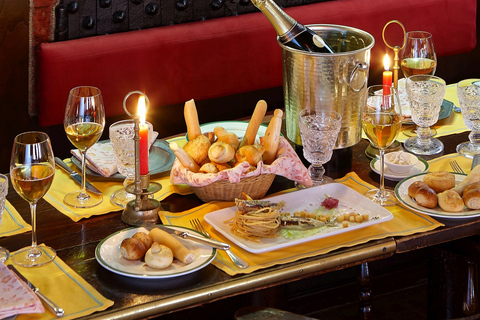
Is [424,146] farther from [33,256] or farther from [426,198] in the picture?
[33,256]

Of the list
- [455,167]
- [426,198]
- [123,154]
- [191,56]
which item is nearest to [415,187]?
[426,198]

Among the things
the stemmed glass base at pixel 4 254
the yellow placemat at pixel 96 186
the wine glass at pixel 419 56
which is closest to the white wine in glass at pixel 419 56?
Answer: the wine glass at pixel 419 56

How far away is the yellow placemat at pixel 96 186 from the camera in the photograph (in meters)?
1.67

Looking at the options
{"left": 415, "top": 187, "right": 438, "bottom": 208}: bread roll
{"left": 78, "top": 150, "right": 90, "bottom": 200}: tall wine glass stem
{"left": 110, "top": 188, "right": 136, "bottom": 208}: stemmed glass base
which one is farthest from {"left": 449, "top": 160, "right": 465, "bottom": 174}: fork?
{"left": 78, "top": 150, "right": 90, "bottom": 200}: tall wine glass stem

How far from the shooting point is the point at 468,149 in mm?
2000

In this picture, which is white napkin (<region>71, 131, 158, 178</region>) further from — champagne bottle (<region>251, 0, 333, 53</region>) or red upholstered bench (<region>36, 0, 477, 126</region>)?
red upholstered bench (<region>36, 0, 477, 126</region>)

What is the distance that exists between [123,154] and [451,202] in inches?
32.2

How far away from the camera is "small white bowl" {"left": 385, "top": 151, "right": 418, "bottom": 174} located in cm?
185

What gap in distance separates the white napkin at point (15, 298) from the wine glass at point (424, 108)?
1209 millimetres

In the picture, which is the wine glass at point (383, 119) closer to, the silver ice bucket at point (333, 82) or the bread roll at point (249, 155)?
the silver ice bucket at point (333, 82)

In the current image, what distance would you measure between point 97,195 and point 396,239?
77 cm

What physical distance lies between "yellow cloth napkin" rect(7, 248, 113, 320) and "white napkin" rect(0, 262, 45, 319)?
21 mm

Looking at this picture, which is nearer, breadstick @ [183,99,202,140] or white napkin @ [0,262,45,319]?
white napkin @ [0,262,45,319]

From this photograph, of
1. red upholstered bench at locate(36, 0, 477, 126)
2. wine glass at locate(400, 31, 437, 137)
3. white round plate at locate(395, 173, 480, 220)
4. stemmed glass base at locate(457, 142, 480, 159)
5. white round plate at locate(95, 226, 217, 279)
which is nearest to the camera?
white round plate at locate(95, 226, 217, 279)
